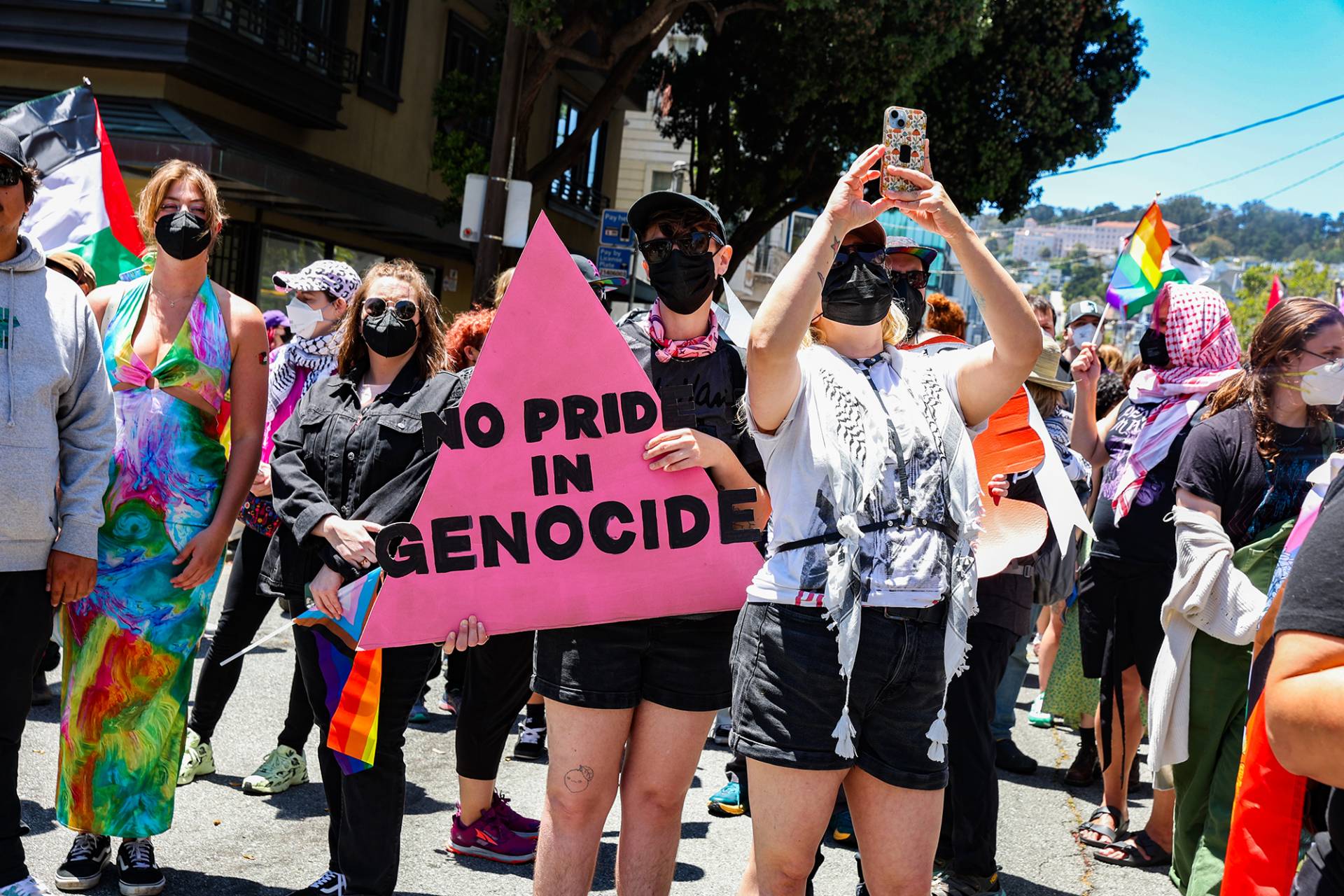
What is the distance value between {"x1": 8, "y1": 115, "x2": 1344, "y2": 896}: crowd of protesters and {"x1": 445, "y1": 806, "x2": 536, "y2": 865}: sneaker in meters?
0.01

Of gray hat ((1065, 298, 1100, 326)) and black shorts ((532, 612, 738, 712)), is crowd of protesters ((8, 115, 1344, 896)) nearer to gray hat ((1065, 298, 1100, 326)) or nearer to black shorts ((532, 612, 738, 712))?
black shorts ((532, 612, 738, 712))

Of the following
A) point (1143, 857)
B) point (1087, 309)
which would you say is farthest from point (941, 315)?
point (1087, 309)

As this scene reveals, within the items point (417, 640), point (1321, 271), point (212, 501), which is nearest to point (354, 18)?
point (212, 501)

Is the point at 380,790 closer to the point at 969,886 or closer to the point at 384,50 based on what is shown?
the point at 969,886

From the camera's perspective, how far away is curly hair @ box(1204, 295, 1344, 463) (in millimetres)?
4199

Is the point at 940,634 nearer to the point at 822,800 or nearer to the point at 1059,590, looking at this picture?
the point at 822,800

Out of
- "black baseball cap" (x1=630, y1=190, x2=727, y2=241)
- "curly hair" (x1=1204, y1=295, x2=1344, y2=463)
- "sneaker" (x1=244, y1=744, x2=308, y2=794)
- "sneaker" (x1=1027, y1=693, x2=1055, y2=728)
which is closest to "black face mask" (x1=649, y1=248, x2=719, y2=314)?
"black baseball cap" (x1=630, y1=190, x2=727, y2=241)

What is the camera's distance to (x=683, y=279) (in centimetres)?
339

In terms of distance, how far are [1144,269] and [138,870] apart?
6299 mm

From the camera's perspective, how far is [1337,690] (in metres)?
1.64

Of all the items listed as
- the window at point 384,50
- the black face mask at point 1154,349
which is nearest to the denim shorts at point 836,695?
the black face mask at point 1154,349

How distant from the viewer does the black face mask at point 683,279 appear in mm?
3395

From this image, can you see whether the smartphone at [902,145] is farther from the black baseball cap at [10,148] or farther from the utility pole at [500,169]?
the utility pole at [500,169]

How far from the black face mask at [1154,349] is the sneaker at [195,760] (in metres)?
4.34
